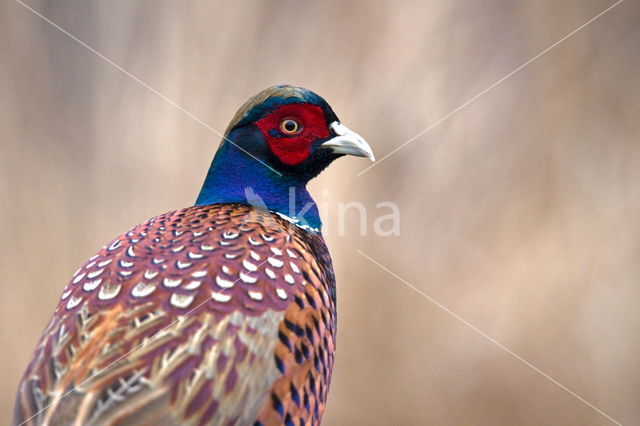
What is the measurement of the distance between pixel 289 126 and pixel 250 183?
0.56 feet

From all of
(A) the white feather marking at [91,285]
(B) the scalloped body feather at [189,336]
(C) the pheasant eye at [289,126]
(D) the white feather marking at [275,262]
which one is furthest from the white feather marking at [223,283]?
(C) the pheasant eye at [289,126]

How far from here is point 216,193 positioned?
1461 mm

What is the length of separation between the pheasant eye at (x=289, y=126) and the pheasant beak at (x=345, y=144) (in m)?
0.08

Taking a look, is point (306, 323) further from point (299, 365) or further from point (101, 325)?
point (101, 325)

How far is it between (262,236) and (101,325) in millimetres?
370

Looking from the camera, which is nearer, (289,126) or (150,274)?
(150,274)

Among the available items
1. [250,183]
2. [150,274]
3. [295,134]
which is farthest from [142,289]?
[295,134]

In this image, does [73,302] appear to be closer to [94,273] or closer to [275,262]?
[94,273]

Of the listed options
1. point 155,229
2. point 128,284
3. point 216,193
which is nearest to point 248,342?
point 128,284

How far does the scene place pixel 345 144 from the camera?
4.93ft

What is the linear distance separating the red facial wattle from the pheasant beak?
0.03 m

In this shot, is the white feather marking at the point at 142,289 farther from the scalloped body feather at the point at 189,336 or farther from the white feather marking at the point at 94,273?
the white feather marking at the point at 94,273

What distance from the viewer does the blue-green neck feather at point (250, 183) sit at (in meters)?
1.43

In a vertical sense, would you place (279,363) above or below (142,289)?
below
